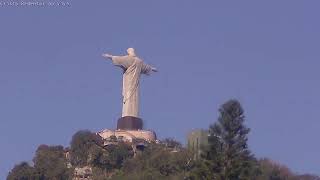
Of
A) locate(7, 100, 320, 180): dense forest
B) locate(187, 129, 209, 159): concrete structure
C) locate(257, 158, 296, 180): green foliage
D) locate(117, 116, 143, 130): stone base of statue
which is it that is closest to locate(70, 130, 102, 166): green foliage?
locate(7, 100, 320, 180): dense forest

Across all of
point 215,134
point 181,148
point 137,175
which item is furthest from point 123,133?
point 215,134

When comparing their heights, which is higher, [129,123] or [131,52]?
[131,52]

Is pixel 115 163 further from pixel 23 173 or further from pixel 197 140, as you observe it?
pixel 197 140

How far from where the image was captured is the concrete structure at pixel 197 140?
91.0 feet

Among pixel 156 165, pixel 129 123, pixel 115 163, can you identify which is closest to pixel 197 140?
pixel 156 165

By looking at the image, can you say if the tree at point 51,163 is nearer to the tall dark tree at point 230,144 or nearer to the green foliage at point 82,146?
the green foliage at point 82,146

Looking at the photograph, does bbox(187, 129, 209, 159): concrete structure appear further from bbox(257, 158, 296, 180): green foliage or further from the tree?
the tree

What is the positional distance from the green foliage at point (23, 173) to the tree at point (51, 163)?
1.22 feet

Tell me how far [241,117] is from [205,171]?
7.91ft

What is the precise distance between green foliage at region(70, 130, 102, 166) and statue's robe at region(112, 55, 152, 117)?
6.07 metres

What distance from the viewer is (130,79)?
57.0 m

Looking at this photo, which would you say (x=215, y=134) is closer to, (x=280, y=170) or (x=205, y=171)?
(x=205, y=171)

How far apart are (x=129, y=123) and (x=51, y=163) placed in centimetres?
858

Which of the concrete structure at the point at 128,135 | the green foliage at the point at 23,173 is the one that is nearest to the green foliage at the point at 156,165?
the concrete structure at the point at 128,135
